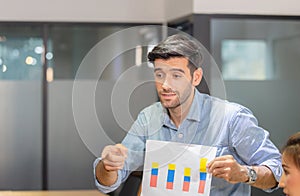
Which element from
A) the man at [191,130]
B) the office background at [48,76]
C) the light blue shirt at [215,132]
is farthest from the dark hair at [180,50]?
the office background at [48,76]

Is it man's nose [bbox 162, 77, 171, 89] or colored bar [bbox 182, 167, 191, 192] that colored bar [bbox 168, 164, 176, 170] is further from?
man's nose [bbox 162, 77, 171, 89]

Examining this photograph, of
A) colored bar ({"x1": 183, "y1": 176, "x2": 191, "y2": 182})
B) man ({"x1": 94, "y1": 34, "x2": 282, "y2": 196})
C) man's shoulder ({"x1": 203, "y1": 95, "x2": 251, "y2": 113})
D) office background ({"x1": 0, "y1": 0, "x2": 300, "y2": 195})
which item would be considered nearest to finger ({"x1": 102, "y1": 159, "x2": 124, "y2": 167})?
man ({"x1": 94, "y1": 34, "x2": 282, "y2": 196})

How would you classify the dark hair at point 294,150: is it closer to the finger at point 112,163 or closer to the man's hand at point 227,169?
the man's hand at point 227,169

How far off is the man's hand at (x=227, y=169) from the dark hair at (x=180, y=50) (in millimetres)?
254

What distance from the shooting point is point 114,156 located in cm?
174

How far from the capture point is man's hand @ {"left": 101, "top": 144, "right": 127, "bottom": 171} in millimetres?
1743

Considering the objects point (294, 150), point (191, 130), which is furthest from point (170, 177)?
point (294, 150)

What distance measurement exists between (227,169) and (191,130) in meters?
0.17

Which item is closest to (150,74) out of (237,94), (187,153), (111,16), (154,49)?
(154,49)

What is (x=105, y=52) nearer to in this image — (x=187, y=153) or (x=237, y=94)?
(x=187, y=153)

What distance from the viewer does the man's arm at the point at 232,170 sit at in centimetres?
173

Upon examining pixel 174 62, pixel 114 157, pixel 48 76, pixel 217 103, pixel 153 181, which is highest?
pixel 174 62

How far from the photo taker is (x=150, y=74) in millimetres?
1873

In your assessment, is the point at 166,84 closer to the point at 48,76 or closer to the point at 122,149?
the point at 122,149
